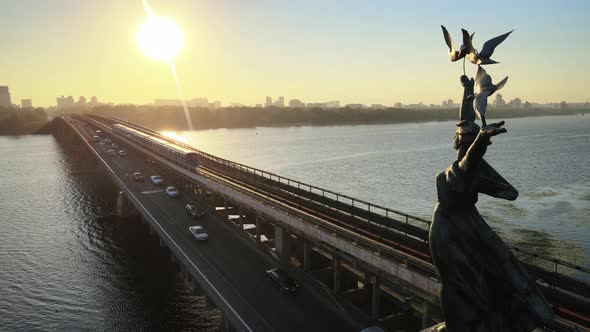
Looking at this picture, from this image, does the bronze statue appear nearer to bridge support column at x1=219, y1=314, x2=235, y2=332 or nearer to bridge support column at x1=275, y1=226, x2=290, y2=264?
bridge support column at x1=219, y1=314, x2=235, y2=332

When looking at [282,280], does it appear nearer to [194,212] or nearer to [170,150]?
[194,212]

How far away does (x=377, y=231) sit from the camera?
33.4 m

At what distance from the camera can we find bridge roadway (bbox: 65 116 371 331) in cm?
2539

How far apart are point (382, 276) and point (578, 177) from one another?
7595cm

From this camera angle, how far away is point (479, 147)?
28.2 feet

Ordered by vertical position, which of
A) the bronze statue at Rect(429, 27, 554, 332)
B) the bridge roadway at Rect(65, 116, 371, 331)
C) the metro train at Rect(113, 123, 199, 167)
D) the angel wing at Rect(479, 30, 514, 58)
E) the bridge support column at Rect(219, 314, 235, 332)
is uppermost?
the angel wing at Rect(479, 30, 514, 58)

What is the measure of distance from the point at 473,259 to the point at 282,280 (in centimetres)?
2174

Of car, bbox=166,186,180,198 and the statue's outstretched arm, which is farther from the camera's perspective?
car, bbox=166,186,180,198

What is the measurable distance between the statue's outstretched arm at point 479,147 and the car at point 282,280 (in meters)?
22.2

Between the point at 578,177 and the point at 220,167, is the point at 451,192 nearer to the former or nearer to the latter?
the point at 220,167

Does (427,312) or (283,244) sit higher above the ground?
(427,312)

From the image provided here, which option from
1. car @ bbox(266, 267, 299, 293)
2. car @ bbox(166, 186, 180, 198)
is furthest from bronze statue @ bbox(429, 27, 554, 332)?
car @ bbox(166, 186, 180, 198)

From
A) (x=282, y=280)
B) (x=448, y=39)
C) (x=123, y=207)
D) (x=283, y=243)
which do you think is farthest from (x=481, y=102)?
(x=123, y=207)

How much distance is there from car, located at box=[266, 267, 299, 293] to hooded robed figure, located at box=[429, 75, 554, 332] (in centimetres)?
2009
